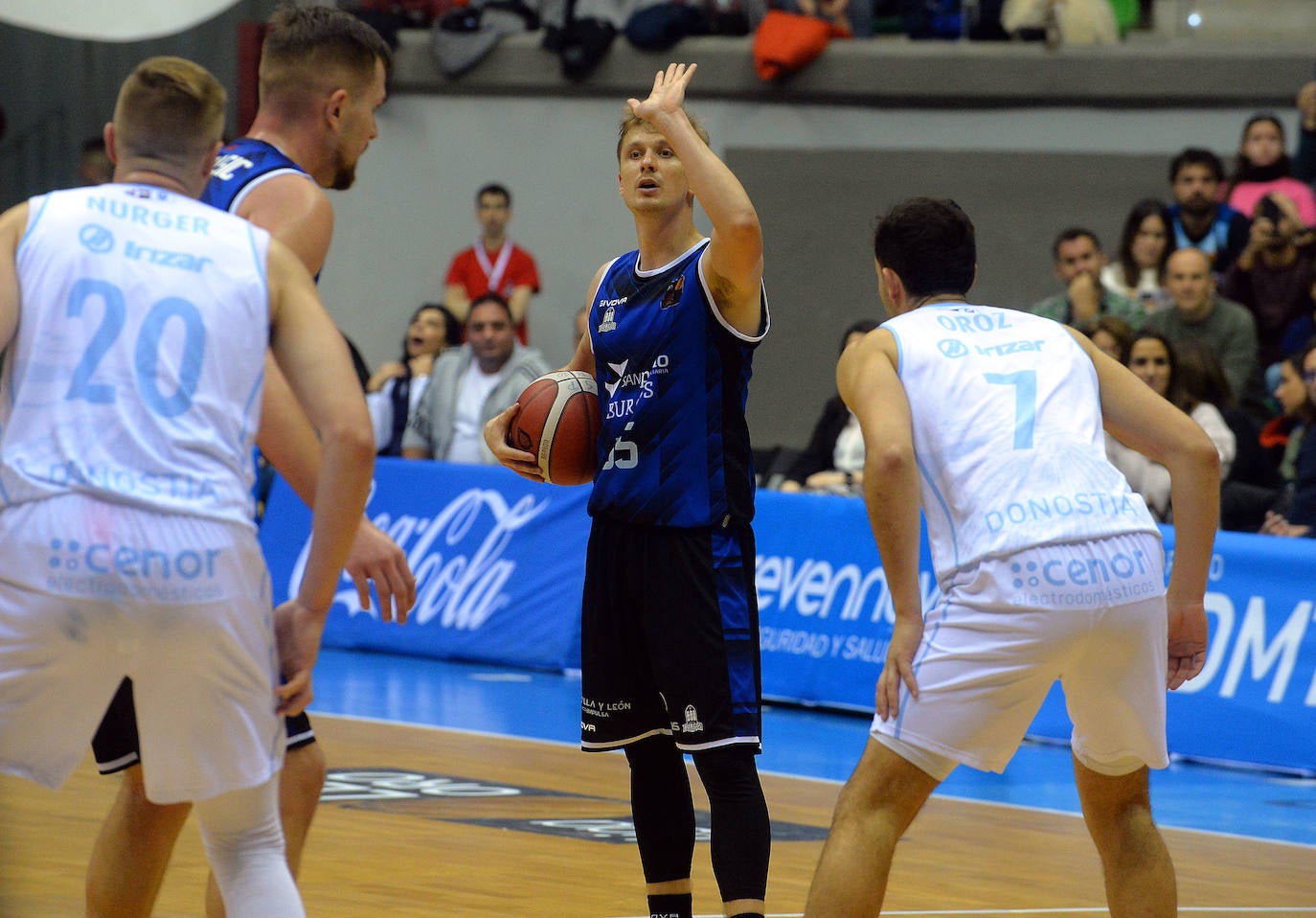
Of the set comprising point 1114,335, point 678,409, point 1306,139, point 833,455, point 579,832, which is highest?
point 1306,139

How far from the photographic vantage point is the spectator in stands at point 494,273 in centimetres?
1409

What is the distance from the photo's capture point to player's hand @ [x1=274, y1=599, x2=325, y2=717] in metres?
3.35

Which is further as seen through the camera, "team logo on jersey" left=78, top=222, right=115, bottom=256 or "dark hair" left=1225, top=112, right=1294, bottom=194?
"dark hair" left=1225, top=112, right=1294, bottom=194

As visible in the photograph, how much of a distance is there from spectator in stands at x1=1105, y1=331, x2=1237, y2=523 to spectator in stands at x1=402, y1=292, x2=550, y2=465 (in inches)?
157

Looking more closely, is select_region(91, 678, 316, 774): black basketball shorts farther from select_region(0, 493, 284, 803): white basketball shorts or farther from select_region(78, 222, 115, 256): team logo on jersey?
select_region(78, 222, 115, 256): team logo on jersey

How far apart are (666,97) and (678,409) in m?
0.75

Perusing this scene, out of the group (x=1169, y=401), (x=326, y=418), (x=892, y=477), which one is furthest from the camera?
(x=1169, y=401)

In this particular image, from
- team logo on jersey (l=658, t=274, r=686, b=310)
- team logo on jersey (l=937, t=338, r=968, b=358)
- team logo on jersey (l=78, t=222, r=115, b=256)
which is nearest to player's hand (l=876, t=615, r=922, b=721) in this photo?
team logo on jersey (l=937, t=338, r=968, b=358)

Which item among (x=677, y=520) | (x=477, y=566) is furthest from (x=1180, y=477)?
(x=477, y=566)

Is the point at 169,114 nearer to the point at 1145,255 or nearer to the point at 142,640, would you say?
the point at 142,640

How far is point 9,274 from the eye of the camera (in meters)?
3.24

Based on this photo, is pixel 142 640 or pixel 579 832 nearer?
pixel 142 640

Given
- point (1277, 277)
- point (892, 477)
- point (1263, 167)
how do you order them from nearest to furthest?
point (892, 477)
point (1277, 277)
point (1263, 167)

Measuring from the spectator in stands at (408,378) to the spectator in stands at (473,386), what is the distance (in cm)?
16
